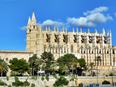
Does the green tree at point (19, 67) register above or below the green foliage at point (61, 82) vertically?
above

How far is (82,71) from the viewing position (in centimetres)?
12069

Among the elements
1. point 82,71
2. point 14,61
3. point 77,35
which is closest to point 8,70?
point 14,61

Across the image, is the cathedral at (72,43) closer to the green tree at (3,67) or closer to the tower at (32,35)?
the tower at (32,35)

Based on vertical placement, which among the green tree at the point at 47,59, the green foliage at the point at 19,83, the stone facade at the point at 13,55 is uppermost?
the stone facade at the point at 13,55

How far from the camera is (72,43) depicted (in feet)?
444

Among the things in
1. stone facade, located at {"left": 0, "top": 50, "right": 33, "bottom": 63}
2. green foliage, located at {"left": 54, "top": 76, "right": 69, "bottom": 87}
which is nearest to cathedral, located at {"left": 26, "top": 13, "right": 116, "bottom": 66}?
stone facade, located at {"left": 0, "top": 50, "right": 33, "bottom": 63}

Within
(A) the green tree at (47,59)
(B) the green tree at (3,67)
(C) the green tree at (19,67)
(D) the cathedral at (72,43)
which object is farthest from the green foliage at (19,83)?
(D) the cathedral at (72,43)

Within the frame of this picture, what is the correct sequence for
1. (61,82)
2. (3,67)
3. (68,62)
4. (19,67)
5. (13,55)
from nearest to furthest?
(61,82) < (3,67) < (19,67) < (68,62) < (13,55)

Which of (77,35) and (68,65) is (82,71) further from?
(77,35)

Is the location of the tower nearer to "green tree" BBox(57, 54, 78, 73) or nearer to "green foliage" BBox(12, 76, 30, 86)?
"green tree" BBox(57, 54, 78, 73)

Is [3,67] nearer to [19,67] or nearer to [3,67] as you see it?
[3,67]

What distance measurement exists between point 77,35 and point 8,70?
31.8 m

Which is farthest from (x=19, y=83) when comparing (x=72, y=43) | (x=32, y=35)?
(x=72, y=43)

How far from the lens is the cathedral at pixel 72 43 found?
429 feet
